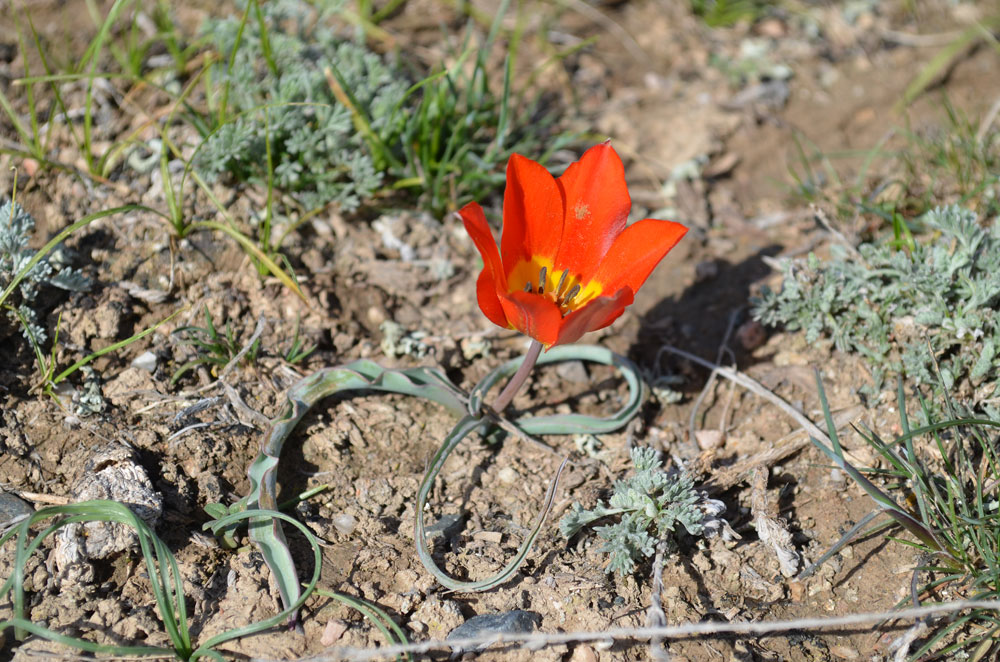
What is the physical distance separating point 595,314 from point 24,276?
1850 mm

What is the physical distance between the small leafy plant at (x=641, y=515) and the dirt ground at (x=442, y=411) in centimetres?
9

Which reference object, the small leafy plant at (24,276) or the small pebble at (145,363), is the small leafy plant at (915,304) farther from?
the small leafy plant at (24,276)

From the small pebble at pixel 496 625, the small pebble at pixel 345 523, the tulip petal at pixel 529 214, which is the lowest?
the small pebble at pixel 496 625

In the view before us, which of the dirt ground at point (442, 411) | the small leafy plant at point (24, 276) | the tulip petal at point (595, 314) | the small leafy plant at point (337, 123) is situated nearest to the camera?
the tulip petal at point (595, 314)

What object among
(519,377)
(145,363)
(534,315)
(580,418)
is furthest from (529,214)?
(145,363)

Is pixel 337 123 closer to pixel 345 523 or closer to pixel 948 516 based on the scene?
pixel 345 523

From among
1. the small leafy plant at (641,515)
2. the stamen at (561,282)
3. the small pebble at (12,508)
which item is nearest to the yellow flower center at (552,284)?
the stamen at (561,282)

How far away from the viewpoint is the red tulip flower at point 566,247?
2014 mm

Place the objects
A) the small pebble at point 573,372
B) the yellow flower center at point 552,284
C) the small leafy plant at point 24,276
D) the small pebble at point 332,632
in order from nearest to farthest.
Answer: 1. the small pebble at point 332,632
2. the yellow flower center at point 552,284
3. the small leafy plant at point 24,276
4. the small pebble at point 573,372

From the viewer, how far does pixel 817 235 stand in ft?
11.1

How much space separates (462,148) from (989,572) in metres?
2.31

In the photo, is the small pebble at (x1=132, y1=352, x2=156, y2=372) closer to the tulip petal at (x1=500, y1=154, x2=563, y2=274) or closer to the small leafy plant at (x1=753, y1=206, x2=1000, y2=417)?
the tulip petal at (x1=500, y1=154, x2=563, y2=274)

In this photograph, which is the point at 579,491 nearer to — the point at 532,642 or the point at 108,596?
the point at 532,642

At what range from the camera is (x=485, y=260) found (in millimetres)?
2070
